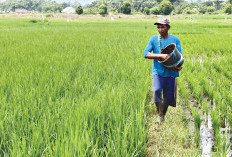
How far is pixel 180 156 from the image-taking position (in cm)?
168

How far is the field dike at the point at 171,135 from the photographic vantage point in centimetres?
174

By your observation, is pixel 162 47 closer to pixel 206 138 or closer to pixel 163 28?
pixel 163 28

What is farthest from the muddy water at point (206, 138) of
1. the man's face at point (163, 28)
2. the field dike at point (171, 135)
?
the man's face at point (163, 28)

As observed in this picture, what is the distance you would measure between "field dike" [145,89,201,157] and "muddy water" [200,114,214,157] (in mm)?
85

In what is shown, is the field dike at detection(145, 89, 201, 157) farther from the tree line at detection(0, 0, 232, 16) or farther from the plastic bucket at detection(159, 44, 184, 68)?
the tree line at detection(0, 0, 232, 16)

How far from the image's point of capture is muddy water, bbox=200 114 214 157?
5.85 ft

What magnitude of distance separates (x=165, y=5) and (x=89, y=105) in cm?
5937

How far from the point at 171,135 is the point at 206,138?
319 mm

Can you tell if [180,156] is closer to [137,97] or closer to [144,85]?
[137,97]

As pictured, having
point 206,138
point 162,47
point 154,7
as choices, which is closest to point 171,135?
point 206,138

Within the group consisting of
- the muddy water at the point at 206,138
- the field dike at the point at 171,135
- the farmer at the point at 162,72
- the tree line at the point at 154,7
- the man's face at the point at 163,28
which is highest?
the tree line at the point at 154,7

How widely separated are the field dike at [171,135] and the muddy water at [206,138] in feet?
0.28

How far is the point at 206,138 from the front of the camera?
2.01 meters

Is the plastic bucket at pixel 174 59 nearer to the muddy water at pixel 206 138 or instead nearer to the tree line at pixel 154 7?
the muddy water at pixel 206 138
